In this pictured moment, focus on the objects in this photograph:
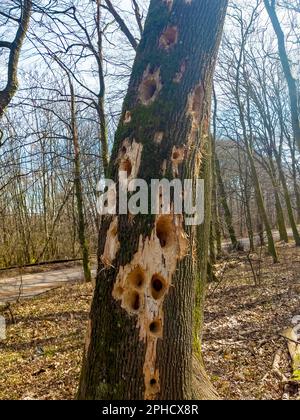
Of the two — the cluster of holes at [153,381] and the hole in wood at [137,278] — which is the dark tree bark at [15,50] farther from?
the cluster of holes at [153,381]

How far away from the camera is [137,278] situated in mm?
2688

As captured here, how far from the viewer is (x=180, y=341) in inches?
109

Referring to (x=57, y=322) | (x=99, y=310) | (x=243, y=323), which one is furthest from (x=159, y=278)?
(x=57, y=322)

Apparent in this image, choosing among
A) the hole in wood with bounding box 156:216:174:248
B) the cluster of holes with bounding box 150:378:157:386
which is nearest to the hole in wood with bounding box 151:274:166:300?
the hole in wood with bounding box 156:216:174:248

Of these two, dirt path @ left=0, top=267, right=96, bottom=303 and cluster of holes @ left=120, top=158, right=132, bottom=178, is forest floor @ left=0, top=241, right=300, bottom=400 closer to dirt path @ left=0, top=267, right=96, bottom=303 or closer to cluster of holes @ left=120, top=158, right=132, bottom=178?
dirt path @ left=0, top=267, right=96, bottom=303

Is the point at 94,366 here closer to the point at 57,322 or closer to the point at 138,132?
the point at 138,132

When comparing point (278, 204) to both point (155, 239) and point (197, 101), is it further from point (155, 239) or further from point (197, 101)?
point (155, 239)

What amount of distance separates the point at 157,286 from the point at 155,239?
36 centimetres

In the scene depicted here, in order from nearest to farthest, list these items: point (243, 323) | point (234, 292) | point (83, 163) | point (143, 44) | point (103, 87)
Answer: point (143, 44), point (243, 323), point (234, 292), point (103, 87), point (83, 163)

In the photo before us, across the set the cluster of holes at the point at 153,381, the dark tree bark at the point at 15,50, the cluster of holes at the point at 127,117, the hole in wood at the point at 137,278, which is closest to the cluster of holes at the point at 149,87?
the cluster of holes at the point at 127,117

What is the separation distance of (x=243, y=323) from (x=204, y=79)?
527 centimetres

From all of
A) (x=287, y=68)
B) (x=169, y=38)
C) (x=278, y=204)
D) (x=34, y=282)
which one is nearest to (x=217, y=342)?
(x=169, y=38)

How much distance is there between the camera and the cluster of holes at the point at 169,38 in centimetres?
284

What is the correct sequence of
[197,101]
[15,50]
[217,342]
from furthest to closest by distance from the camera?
[15,50]
[217,342]
[197,101]
